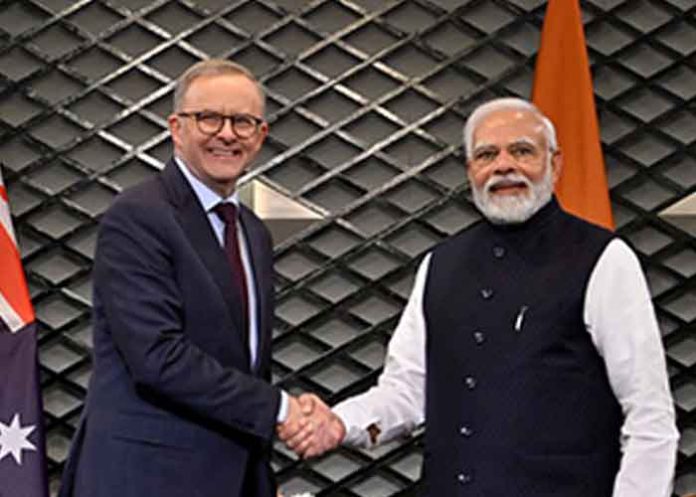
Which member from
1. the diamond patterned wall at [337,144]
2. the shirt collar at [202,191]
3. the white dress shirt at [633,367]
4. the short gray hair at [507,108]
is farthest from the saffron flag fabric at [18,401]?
the white dress shirt at [633,367]

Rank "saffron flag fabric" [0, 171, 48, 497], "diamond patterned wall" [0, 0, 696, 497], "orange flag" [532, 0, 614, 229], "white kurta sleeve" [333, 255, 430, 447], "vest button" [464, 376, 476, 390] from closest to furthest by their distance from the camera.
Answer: "vest button" [464, 376, 476, 390]
"white kurta sleeve" [333, 255, 430, 447]
"saffron flag fabric" [0, 171, 48, 497]
"orange flag" [532, 0, 614, 229]
"diamond patterned wall" [0, 0, 696, 497]

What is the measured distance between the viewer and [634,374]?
1.47m

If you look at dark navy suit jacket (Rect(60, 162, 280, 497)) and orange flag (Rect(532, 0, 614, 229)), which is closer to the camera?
dark navy suit jacket (Rect(60, 162, 280, 497))

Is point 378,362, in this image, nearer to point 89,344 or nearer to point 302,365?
point 302,365

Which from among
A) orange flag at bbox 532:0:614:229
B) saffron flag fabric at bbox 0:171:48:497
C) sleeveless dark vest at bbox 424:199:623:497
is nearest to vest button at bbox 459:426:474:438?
sleeveless dark vest at bbox 424:199:623:497

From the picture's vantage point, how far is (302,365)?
8.13 feet

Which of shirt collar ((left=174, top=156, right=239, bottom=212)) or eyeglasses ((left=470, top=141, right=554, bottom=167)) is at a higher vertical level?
eyeglasses ((left=470, top=141, right=554, bottom=167))

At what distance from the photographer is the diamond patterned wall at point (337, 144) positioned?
2475mm

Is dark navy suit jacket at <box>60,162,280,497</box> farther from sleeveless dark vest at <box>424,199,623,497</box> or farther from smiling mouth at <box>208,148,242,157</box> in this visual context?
sleeveless dark vest at <box>424,199,623,497</box>

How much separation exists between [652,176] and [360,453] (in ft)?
3.10

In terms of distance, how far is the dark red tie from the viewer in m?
1.51

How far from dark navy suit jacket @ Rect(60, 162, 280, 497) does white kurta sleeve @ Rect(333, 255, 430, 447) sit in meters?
0.27

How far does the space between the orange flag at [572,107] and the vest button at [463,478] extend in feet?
3.16

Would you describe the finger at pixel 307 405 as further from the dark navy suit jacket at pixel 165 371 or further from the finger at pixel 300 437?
the dark navy suit jacket at pixel 165 371
